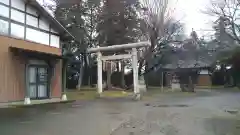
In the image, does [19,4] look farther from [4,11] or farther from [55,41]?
[55,41]

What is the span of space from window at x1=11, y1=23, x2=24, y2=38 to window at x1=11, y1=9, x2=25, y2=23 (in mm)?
314

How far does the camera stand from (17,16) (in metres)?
15.4

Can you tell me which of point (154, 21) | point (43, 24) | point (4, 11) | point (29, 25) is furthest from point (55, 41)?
point (154, 21)

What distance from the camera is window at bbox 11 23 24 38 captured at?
14.9m

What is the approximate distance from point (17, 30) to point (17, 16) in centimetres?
74

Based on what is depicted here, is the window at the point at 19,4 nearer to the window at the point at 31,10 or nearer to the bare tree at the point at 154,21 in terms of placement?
the window at the point at 31,10

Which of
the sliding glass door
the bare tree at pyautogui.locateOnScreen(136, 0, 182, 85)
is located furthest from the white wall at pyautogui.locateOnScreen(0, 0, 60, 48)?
the bare tree at pyautogui.locateOnScreen(136, 0, 182, 85)

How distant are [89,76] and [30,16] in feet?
77.5

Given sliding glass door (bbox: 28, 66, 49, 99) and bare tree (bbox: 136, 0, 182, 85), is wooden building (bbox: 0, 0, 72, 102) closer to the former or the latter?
sliding glass door (bbox: 28, 66, 49, 99)

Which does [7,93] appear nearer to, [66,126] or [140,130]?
[66,126]

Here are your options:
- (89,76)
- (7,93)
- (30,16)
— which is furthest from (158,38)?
(7,93)

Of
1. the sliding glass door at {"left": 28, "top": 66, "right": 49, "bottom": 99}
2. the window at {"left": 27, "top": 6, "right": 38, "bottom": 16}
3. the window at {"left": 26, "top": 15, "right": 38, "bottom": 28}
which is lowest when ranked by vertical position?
the sliding glass door at {"left": 28, "top": 66, "right": 49, "bottom": 99}

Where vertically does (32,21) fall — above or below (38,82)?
above

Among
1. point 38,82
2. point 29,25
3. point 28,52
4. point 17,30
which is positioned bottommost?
point 38,82
